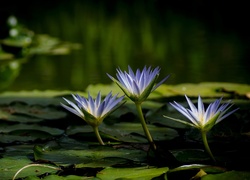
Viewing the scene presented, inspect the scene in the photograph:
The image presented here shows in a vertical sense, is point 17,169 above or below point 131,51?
below

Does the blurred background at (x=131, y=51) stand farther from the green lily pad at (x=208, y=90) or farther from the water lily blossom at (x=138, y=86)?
the water lily blossom at (x=138, y=86)

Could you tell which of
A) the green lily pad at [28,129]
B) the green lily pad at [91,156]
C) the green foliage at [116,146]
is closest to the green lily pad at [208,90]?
the green foliage at [116,146]

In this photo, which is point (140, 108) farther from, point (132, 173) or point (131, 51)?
point (131, 51)

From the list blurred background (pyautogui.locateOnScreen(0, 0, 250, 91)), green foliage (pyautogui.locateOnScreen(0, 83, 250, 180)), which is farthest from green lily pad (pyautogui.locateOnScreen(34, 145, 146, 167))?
blurred background (pyautogui.locateOnScreen(0, 0, 250, 91))

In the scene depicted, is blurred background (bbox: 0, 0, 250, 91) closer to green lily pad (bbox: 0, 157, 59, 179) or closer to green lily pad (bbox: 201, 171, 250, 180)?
green lily pad (bbox: 0, 157, 59, 179)

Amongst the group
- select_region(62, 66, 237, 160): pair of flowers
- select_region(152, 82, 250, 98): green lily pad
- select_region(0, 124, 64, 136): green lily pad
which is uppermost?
select_region(152, 82, 250, 98): green lily pad

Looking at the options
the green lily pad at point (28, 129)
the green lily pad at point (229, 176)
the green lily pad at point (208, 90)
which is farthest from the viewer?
the green lily pad at point (208, 90)

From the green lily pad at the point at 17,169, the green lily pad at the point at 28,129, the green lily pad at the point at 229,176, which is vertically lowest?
the green lily pad at the point at 229,176

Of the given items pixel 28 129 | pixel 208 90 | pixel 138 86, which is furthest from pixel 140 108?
pixel 208 90

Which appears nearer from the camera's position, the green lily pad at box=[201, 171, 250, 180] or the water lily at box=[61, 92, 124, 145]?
the green lily pad at box=[201, 171, 250, 180]
